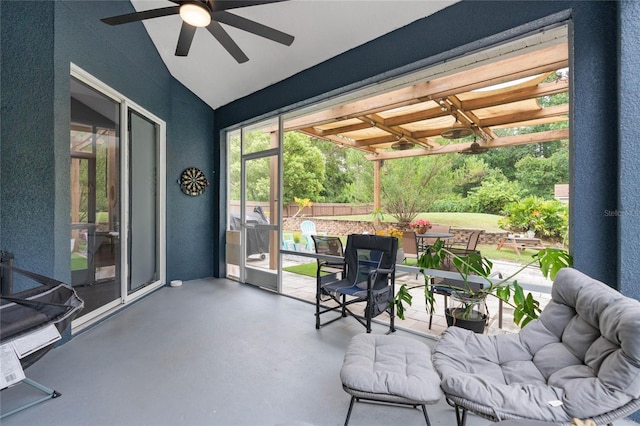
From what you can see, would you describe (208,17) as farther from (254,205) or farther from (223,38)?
(254,205)

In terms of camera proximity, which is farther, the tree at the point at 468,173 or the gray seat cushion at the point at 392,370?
the tree at the point at 468,173

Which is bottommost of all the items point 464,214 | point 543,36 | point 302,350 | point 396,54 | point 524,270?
point 302,350

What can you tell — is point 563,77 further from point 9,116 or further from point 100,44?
point 9,116

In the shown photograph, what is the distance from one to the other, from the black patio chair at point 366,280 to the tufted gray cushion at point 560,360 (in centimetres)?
106

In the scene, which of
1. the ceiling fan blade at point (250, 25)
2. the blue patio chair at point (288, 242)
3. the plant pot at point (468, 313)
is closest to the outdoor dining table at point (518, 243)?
the plant pot at point (468, 313)

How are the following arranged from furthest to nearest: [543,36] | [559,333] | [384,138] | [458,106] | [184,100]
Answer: [384,138], [184,100], [458,106], [543,36], [559,333]

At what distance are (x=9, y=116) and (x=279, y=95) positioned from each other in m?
2.78

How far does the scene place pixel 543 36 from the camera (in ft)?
7.81

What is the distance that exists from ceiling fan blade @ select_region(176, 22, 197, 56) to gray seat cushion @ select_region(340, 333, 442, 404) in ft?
9.05

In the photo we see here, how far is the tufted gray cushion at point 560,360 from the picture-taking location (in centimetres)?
127

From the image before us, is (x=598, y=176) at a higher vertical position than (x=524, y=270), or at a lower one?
higher

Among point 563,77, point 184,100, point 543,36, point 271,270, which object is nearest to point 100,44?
point 184,100

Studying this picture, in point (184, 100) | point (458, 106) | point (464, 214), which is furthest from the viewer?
point (464, 214)

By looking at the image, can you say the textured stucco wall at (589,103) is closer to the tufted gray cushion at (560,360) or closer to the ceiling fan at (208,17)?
the tufted gray cushion at (560,360)
